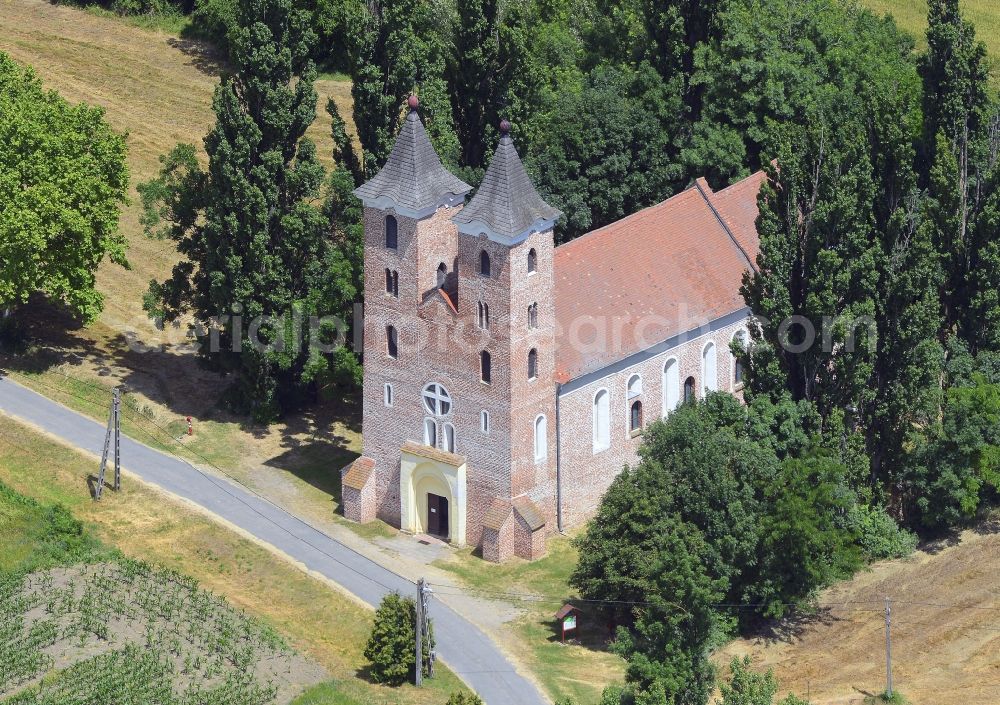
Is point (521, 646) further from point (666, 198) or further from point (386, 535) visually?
point (666, 198)

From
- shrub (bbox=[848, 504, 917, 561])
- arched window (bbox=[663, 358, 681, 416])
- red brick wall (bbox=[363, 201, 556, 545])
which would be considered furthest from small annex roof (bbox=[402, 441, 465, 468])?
shrub (bbox=[848, 504, 917, 561])

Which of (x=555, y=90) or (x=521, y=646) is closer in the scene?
(x=521, y=646)

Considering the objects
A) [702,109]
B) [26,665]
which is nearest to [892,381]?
[702,109]

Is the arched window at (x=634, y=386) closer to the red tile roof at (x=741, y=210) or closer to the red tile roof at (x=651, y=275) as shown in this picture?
the red tile roof at (x=651, y=275)

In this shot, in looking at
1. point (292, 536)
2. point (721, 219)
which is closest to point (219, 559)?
point (292, 536)

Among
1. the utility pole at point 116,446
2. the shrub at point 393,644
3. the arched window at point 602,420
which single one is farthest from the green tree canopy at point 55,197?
the shrub at point 393,644

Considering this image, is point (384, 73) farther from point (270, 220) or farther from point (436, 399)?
point (436, 399)

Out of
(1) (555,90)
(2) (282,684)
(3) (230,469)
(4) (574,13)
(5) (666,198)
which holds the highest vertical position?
(4) (574,13)

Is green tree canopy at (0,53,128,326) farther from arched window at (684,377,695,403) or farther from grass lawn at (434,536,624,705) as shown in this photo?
arched window at (684,377,695,403)
